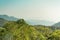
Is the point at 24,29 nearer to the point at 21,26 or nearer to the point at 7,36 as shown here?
the point at 21,26

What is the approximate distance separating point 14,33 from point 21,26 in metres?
6.44

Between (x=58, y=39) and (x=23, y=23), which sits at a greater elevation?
(x=23, y=23)

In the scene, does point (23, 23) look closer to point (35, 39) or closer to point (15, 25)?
point (15, 25)

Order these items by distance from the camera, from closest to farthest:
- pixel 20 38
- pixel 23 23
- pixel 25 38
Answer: pixel 20 38, pixel 25 38, pixel 23 23

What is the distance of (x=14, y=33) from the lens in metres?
43.1

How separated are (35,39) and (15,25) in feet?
24.0

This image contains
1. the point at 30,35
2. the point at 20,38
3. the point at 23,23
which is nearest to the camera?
the point at 20,38

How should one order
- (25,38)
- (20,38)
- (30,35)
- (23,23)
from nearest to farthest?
(20,38) → (25,38) → (30,35) → (23,23)

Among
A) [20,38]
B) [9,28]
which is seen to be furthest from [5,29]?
[20,38]

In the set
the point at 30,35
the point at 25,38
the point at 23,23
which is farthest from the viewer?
the point at 23,23

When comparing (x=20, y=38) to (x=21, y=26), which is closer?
(x=20, y=38)

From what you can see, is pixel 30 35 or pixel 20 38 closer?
pixel 20 38

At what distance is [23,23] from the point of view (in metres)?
51.8

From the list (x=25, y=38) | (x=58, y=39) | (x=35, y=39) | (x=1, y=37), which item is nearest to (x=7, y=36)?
(x=1, y=37)
